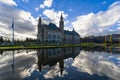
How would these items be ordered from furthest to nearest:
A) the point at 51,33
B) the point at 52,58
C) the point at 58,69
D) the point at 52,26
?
1. the point at 52,26
2. the point at 51,33
3. the point at 52,58
4. the point at 58,69

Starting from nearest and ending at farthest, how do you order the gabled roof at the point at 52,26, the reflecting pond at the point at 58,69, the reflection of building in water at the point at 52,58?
1. the reflecting pond at the point at 58,69
2. the reflection of building in water at the point at 52,58
3. the gabled roof at the point at 52,26

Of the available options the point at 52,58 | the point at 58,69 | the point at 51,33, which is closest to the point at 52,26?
the point at 51,33

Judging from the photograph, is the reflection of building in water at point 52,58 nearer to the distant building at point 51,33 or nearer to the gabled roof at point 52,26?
the distant building at point 51,33

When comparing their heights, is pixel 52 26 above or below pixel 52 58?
above

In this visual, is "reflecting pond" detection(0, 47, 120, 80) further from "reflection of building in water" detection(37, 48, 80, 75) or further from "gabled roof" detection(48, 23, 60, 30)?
"gabled roof" detection(48, 23, 60, 30)

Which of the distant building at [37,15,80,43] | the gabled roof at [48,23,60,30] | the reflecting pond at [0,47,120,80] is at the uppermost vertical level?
the gabled roof at [48,23,60,30]

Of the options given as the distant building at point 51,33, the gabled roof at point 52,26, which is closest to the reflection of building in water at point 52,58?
the distant building at point 51,33

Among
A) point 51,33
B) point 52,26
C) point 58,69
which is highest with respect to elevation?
point 52,26

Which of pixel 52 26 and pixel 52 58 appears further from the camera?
pixel 52 26

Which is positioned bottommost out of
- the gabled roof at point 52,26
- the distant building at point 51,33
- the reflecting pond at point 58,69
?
the reflecting pond at point 58,69

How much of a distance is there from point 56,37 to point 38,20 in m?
24.4

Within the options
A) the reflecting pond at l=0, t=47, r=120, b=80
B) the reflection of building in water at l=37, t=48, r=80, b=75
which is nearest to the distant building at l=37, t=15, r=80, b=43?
the reflection of building in water at l=37, t=48, r=80, b=75

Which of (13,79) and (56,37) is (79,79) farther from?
(56,37)

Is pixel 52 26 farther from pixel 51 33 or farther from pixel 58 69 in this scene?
pixel 58 69
